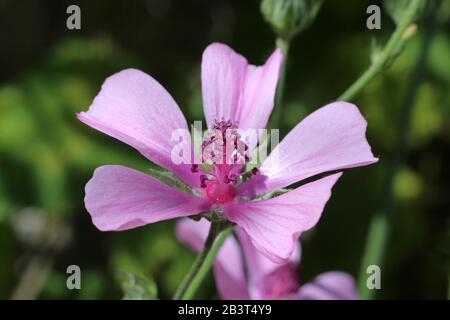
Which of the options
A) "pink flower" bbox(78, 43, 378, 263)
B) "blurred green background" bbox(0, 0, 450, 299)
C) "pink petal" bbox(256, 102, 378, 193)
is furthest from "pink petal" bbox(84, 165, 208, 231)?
"blurred green background" bbox(0, 0, 450, 299)

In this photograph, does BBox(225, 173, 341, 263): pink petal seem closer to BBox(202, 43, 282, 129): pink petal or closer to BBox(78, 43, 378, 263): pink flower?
BBox(78, 43, 378, 263): pink flower

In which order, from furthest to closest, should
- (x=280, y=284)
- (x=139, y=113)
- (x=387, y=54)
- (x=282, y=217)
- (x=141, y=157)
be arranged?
(x=141, y=157)
(x=280, y=284)
(x=387, y=54)
(x=139, y=113)
(x=282, y=217)

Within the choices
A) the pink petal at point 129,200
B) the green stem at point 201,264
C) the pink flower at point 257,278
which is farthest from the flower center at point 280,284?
the pink petal at point 129,200

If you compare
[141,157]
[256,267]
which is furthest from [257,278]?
[141,157]

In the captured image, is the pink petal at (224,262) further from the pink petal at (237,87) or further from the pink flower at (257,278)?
the pink petal at (237,87)

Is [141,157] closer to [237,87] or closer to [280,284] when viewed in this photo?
[280,284]

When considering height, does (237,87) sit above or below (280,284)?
above
